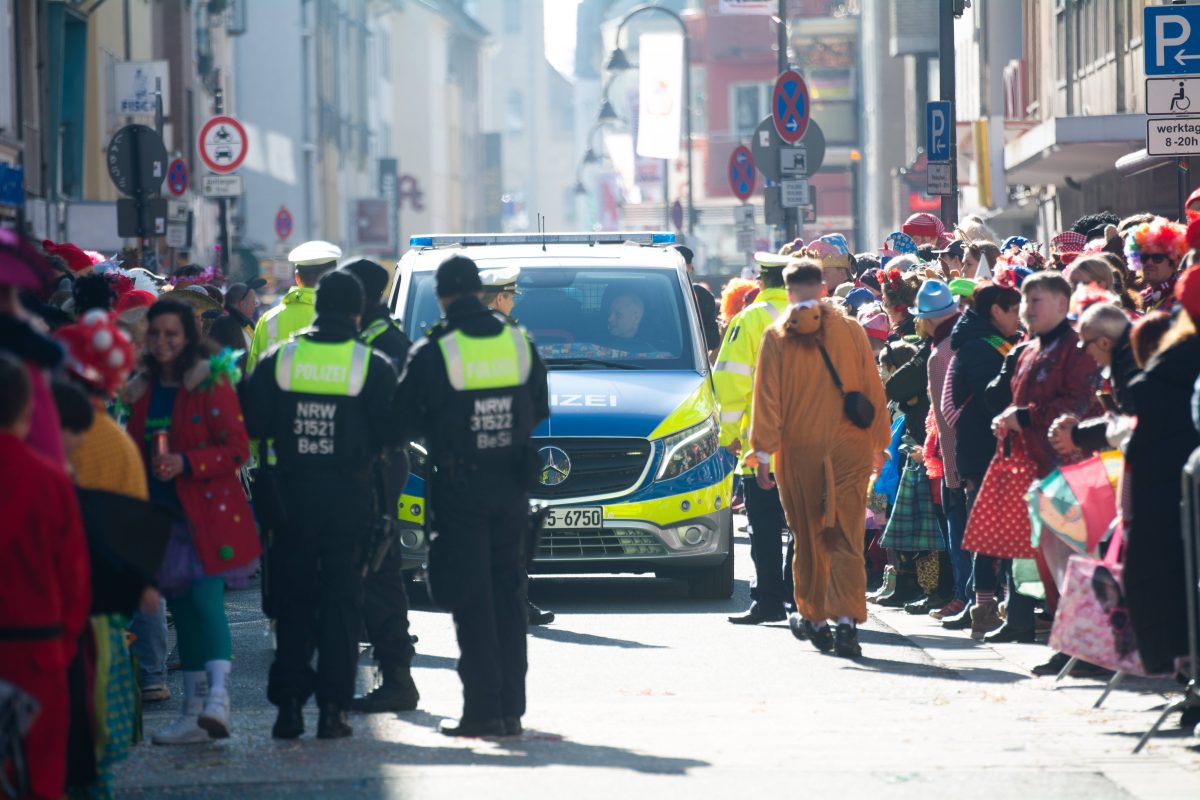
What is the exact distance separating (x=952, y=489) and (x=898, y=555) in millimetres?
1444

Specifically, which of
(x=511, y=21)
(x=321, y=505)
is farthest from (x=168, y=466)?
(x=511, y=21)

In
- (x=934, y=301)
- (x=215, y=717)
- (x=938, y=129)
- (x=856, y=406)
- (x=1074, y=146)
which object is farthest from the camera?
(x=1074, y=146)

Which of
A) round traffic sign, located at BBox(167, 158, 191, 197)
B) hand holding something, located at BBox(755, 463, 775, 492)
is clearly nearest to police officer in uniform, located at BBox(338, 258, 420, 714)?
hand holding something, located at BBox(755, 463, 775, 492)

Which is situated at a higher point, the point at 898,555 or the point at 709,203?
the point at 709,203

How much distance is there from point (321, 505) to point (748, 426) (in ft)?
14.6

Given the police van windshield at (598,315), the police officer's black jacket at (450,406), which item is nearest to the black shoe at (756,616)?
the police van windshield at (598,315)

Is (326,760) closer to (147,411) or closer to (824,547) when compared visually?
(147,411)

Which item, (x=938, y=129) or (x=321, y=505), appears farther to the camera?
(x=938, y=129)

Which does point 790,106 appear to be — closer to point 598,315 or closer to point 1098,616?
point 598,315

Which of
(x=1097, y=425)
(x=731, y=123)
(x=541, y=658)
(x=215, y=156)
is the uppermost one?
(x=731, y=123)

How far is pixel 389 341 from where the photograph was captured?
36.3ft

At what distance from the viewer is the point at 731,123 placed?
91250 millimetres

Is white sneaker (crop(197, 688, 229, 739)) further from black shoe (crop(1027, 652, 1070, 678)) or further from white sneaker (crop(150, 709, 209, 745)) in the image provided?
black shoe (crop(1027, 652, 1070, 678))

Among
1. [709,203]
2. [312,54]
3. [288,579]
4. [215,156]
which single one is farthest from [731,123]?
[288,579]
